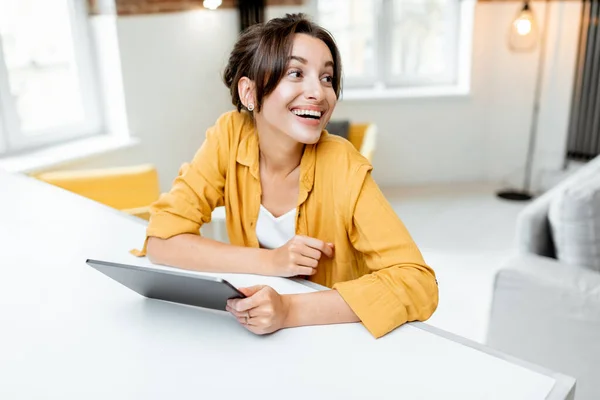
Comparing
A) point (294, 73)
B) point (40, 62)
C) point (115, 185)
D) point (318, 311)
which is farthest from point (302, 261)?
point (40, 62)

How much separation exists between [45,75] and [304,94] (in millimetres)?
2518

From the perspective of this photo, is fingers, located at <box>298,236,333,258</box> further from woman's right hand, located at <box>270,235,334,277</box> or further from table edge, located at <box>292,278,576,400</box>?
table edge, located at <box>292,278,576,400</box>

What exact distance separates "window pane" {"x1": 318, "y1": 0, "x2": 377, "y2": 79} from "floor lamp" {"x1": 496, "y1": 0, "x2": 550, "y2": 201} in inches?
40.4

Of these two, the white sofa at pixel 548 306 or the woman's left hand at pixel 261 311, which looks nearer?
the woman's left hand at pixel 261 311

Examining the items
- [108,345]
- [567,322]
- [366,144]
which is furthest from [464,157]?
[108,345]

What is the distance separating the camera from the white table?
2.62 ft

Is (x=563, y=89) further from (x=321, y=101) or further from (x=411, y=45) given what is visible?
(x=321, y=101)

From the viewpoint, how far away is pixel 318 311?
0.96 m

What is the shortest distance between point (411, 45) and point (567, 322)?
10.1 feet

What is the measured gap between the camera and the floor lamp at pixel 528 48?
3.82 metres

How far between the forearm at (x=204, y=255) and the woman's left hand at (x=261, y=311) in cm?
19

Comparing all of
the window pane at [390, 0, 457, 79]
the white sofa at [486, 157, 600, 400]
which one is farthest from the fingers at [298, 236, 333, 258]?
the window pane at [390, 0, 457, 79]

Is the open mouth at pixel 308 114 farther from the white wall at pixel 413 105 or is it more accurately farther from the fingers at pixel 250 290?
the white wall at pixel 413 105

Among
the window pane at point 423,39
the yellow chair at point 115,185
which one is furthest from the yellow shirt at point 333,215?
the window pane at point 423,39
